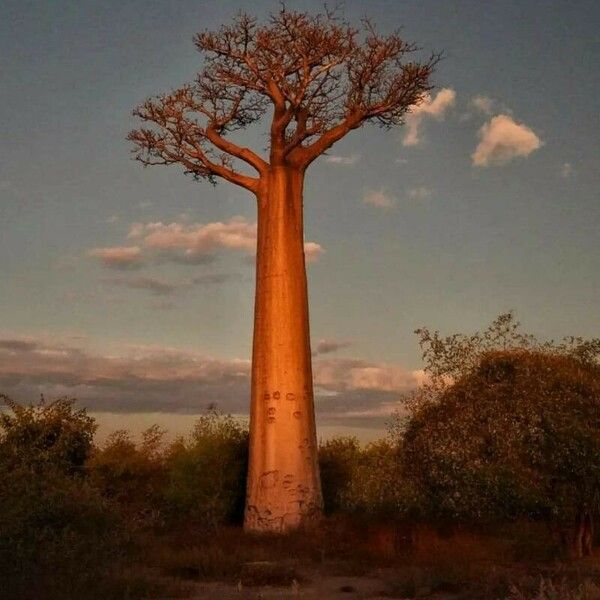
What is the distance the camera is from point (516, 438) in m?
15.1

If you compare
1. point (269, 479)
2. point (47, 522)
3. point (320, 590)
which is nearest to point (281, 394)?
point (269, 479)

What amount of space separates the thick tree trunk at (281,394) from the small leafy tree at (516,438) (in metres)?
4.41

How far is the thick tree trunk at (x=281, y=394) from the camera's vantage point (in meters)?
20.9

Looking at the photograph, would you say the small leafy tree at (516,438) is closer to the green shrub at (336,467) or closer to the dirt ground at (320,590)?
the dirt ground at (320,590)

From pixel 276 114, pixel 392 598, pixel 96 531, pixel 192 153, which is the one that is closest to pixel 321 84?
pixel 276 114

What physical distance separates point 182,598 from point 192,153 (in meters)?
13.6

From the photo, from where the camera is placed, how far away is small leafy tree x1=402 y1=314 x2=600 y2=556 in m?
14.9

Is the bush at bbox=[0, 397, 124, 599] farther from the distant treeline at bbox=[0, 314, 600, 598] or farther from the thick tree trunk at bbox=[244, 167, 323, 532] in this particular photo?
the thick tree trunk at bbox=[244, 167, 323, 532]

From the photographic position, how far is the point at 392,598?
13.5 meters

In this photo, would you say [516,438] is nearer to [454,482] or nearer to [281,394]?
[454,482]

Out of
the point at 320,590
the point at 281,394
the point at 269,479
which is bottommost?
the point at 320,590

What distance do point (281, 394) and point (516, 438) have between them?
23.3ft

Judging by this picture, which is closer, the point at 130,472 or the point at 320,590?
the point at 320,590

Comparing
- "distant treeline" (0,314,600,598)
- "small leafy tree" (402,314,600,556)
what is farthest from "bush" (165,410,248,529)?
"small leafy tree" (402,314,600,556)
